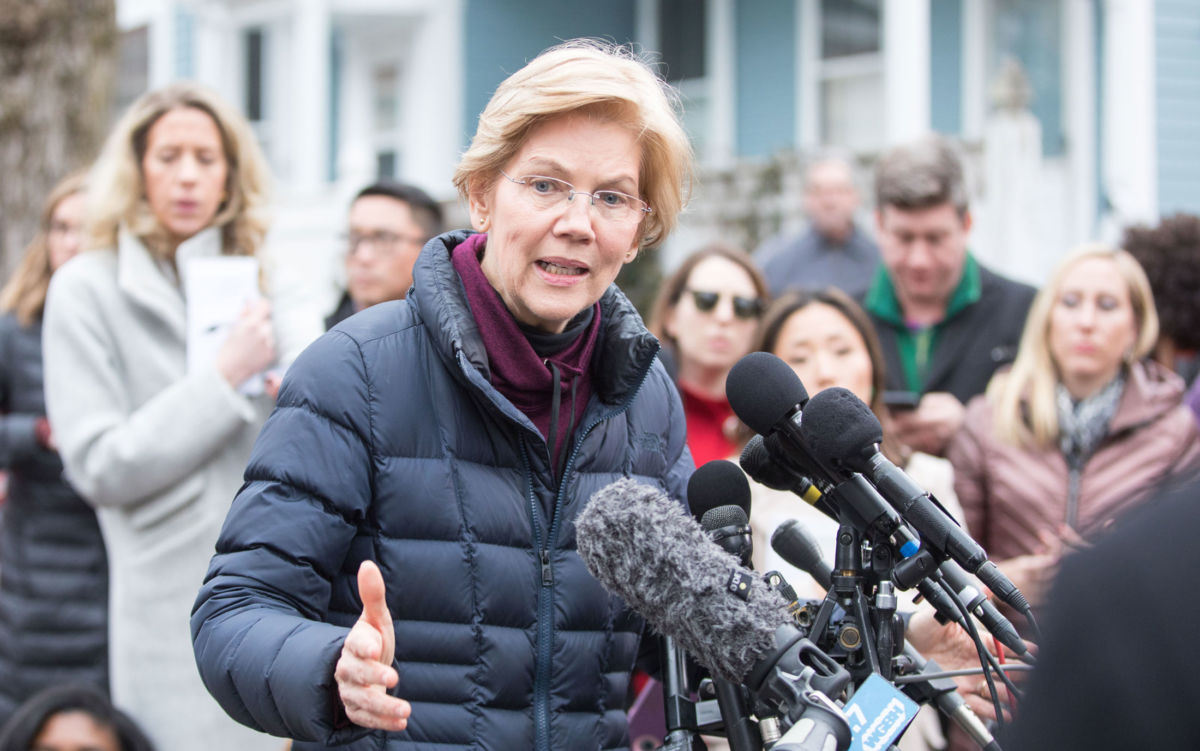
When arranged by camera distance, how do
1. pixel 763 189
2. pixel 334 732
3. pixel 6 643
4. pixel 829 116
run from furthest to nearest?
pixel 829 116
pixel 763 189
pixel 6 643
pixel 334 732

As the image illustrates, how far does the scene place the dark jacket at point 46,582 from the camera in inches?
169

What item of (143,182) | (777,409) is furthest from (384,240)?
(777,409)

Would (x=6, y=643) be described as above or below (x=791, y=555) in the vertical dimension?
below

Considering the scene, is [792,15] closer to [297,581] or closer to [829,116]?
[829,116]

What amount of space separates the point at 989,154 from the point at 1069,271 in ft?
18.8

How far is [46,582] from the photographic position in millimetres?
4289

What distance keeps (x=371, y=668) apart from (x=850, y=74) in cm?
1303

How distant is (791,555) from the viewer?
218 cm

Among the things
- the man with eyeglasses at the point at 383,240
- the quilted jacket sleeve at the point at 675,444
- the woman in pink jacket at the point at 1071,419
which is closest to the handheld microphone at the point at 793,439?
the quilted jacket sleeve at the point at 675,444

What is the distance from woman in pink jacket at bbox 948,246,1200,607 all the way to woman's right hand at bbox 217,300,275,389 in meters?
2.43

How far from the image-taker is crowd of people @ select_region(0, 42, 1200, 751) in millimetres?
2176

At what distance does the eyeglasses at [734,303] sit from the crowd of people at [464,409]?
25 mm

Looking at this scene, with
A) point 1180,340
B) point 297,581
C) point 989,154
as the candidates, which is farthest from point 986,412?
point 989,154

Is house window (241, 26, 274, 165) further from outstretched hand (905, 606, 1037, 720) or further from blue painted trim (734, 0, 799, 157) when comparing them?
outstretched hand (905, 606, 1037, 720)
